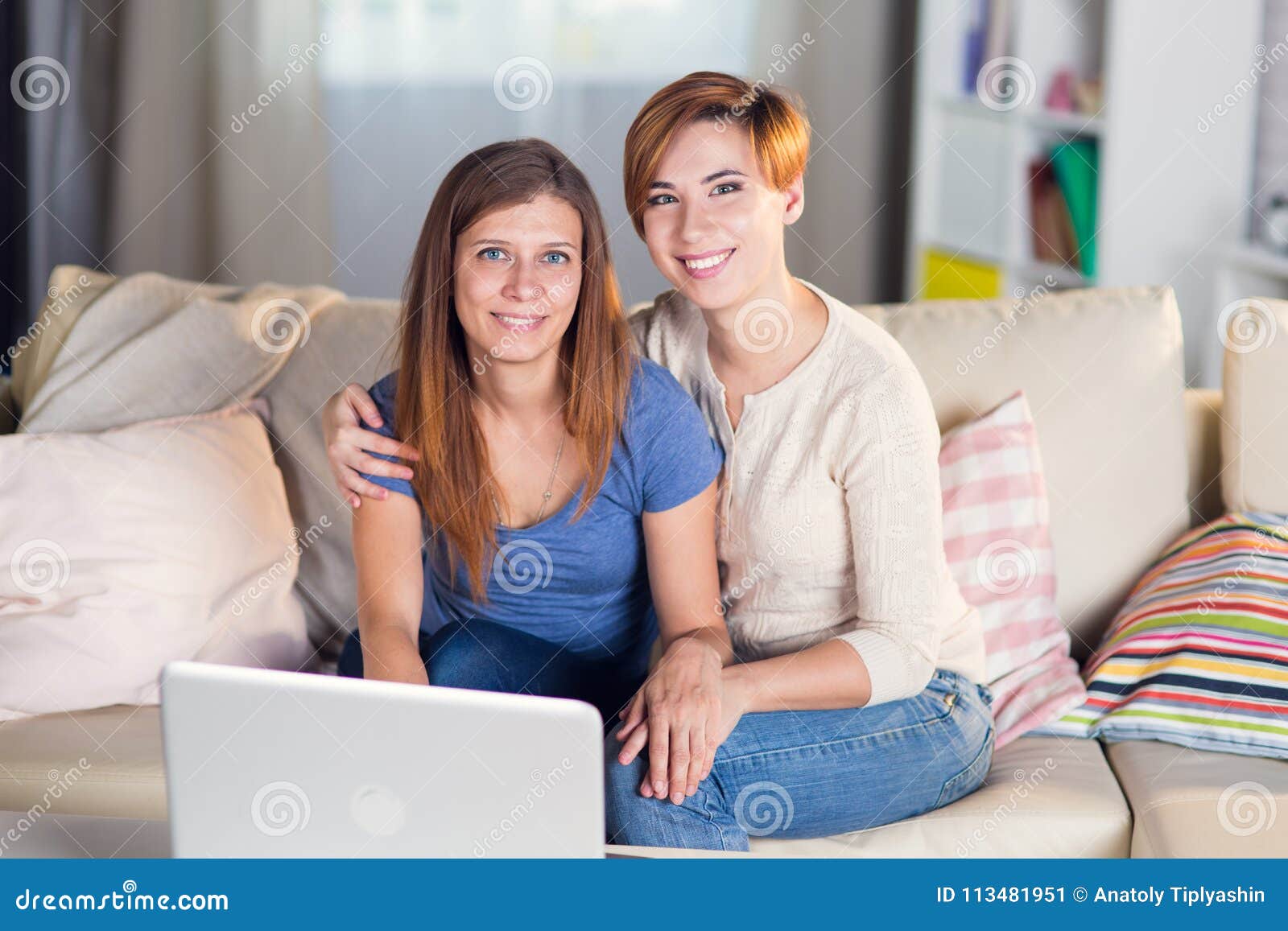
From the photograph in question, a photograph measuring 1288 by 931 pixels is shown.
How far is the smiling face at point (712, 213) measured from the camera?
1.34 meters

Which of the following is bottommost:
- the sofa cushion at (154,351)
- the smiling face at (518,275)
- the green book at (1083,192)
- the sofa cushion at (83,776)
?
the sofa cushion at (83,776)

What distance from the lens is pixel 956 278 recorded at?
3.41 m

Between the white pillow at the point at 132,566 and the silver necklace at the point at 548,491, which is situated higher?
the silver necklace at the point at 548,491

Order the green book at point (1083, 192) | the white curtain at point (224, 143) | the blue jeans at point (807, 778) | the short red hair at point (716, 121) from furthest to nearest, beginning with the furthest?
the white curtain at point (224, 143), the green book at point (1083, 192), the short red hair at point (716, 121), the blue jeans at point (807, 778)

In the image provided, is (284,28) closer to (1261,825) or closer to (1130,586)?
(1130,586)

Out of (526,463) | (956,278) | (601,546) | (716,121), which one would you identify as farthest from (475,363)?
(956,278)

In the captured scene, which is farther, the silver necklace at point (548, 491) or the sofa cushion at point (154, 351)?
the sofa cushion at point (154, 351)

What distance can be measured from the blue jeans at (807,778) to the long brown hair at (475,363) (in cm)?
31

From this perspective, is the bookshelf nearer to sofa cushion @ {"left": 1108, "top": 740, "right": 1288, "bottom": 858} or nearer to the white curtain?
sofa cushion @ {"left": 1108, "top": 740, "right": 1288, "bottom": 858}

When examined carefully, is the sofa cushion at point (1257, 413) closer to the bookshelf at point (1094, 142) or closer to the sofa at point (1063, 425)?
the sofa at point (1063, 425)

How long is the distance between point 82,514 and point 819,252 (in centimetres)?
256

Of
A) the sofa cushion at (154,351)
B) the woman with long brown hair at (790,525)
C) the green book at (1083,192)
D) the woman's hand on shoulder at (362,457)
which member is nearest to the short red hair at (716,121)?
the woman with long brown hair at (790,525)

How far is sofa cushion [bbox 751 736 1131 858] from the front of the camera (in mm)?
1312

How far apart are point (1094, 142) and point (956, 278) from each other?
655 millimetres
